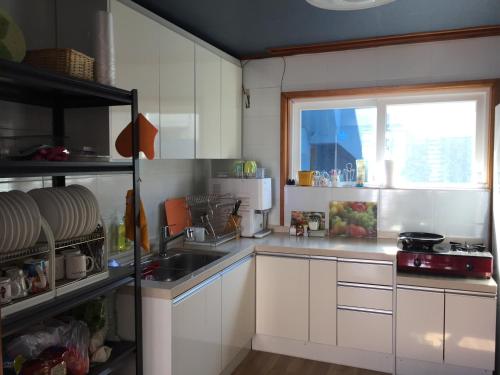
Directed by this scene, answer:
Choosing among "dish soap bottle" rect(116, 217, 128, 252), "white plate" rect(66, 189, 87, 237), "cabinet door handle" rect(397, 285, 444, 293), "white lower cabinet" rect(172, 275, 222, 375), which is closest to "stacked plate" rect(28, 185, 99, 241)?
"white plate" rect(66, 189, 87, 237)

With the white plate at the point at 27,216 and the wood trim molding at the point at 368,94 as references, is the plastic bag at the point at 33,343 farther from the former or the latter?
the wood trim molding at the point at 368,94

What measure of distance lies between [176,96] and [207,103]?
1.48 ft

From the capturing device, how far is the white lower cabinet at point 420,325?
281cm

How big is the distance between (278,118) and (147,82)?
1.59 metres

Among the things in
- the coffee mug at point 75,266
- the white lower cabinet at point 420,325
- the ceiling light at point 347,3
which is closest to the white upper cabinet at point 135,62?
the coffee mug at point 75,266

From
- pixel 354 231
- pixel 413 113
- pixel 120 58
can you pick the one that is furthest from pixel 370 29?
pixel 120 58

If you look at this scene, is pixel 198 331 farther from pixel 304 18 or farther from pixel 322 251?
pixel 304 18

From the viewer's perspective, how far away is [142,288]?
218 centimetres

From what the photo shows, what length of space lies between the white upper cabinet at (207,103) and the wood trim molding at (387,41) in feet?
1.98

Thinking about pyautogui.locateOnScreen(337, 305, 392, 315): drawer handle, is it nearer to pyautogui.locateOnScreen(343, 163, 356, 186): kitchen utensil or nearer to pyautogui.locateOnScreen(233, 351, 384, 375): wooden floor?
pyautogui.locateOnScreen(233, 351, 384, 375): wooden floor

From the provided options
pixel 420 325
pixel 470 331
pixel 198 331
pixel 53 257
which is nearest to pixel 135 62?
pixel 53 257

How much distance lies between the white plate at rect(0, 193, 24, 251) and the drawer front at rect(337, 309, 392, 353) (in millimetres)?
2203

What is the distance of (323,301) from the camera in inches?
121

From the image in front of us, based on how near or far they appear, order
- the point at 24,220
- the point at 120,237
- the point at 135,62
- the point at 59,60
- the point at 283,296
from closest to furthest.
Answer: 1. the point at 24,220
2. the point at 59,60
3. the point at 135,62
4. the point at 120,237
5. the point at 283,296
